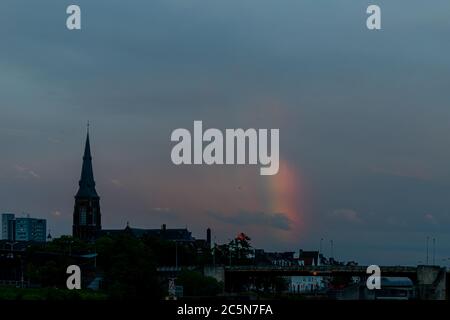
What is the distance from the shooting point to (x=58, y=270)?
154 m

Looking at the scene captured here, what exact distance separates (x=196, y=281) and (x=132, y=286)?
2519 cm

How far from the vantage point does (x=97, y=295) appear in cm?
11731

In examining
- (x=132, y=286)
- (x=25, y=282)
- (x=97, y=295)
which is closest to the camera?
(x=97, y=295)

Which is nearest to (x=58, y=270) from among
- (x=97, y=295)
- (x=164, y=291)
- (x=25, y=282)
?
(x=25, y=282)
